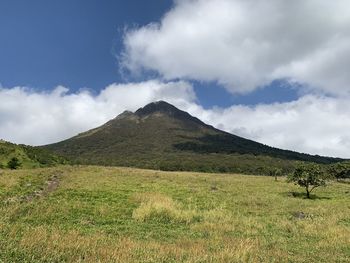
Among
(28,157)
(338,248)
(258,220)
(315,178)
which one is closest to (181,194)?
(258,220)

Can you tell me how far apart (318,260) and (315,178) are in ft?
145

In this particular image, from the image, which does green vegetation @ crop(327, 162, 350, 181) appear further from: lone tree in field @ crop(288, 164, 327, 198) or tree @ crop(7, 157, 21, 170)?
tree @ crop(7, 157, 21, 170)

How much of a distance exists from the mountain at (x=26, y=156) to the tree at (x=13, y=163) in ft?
2.61

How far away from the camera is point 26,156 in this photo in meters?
102

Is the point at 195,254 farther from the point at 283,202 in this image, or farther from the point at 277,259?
the point at 283,202

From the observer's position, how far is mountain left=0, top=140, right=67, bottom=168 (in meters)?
94.2

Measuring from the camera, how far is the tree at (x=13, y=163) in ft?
290

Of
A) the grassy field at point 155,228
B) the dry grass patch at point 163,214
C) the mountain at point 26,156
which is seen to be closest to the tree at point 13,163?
the mountain at point 26,156

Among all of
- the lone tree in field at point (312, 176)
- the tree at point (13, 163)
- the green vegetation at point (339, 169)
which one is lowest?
the lone tree in field at point (312, 176)

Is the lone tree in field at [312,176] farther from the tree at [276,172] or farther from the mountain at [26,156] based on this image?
the mountain at [26,156]

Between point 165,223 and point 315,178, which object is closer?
point 165,223

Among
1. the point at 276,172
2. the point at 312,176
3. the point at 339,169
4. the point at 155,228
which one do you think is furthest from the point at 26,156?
the point at 155,228

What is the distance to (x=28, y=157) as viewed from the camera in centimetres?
10219

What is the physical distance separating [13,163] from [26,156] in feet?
41.4
